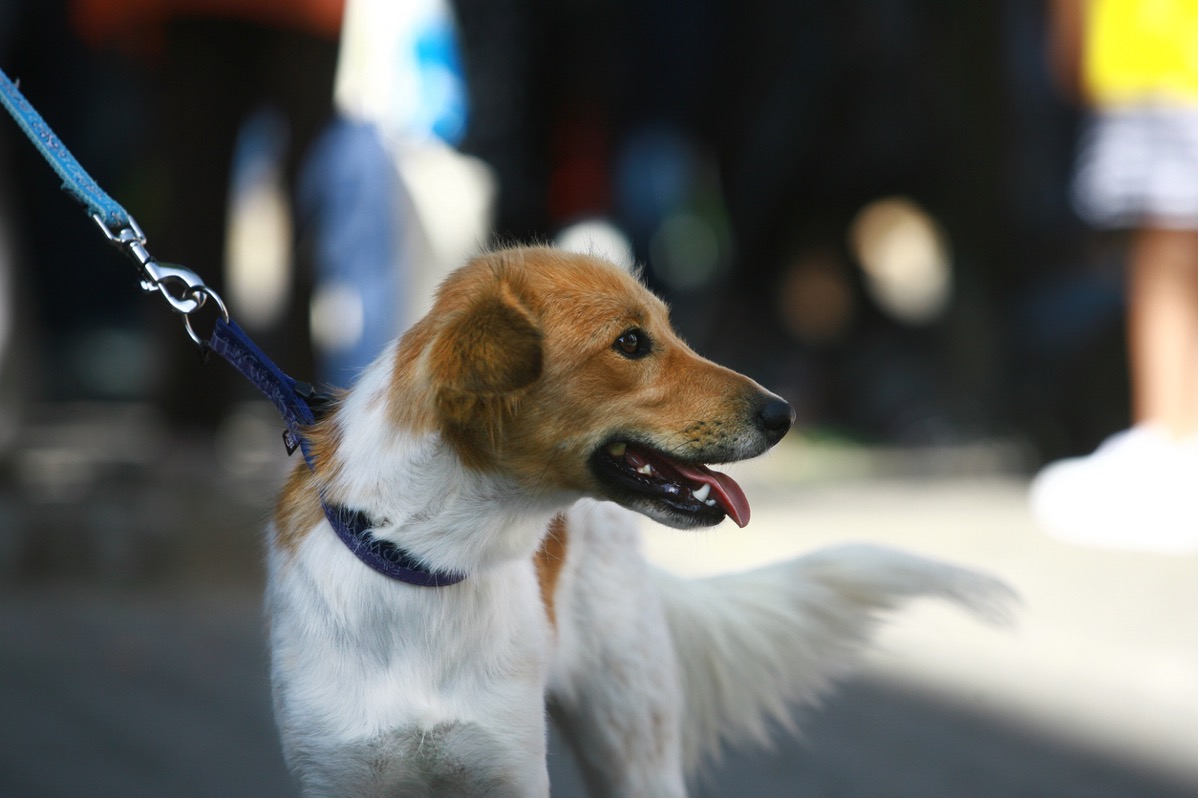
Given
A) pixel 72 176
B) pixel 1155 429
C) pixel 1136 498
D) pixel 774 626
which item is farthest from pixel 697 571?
pixel 72 176

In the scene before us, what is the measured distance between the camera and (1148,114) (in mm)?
6930

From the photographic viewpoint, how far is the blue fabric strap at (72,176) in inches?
97.8

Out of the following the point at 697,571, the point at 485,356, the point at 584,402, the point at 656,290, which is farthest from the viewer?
the point at 656,290

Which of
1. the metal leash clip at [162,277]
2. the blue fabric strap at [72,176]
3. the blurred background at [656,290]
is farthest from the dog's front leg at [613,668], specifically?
the blue fabric strap at [72,176]

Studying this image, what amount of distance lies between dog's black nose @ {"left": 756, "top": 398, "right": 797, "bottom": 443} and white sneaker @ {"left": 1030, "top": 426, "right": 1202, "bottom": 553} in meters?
4.91

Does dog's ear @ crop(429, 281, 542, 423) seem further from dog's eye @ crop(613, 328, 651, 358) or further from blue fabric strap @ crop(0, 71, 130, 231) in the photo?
blue fabric strap @ crop(0, 71, 130, 231)

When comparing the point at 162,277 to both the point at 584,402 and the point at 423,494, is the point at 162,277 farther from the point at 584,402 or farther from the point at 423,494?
the point at 584,402

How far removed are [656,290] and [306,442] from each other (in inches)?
235

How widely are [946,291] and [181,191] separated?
23.3 feet

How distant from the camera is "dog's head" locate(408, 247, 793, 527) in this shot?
211 centimetres

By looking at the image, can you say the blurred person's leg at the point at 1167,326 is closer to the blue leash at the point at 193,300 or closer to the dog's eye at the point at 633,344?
the dog's eye at the point at 633,344

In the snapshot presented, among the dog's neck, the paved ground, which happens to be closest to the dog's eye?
the dog's neck

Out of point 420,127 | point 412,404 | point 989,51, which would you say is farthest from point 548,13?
point 412,404

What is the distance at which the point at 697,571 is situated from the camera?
20.6 feet
